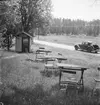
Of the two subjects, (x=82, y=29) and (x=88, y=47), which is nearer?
(x=88, y=47)

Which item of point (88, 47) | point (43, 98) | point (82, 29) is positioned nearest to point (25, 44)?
point (88, 47)

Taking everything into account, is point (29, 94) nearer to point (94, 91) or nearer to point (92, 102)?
point (92, 102)

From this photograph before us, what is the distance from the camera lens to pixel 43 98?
167 inches

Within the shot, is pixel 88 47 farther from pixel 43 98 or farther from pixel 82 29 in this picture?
pixel 82 29

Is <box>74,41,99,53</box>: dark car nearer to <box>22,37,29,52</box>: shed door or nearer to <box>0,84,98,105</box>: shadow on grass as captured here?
<box>22,37,29,52</box>: shed door

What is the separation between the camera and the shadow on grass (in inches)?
158

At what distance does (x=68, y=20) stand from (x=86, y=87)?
404 ft

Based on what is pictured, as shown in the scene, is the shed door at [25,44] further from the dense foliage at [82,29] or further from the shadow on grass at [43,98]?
the dense foliage at [82,29]

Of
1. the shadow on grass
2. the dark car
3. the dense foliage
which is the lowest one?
the dark car

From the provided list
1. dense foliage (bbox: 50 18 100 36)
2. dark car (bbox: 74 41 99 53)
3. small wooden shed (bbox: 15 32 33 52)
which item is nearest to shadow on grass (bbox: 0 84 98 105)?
small wooden shed (bbox: 15 32 33 52)

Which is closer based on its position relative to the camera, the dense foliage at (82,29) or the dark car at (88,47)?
the dark car at (88,47)

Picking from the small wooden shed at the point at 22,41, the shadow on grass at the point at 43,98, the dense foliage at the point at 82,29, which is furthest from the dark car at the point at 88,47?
the dense foliage at the point at 82,29

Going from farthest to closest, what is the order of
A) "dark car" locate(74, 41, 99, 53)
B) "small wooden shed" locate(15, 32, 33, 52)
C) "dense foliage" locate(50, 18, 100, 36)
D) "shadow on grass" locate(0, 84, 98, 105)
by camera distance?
1. "dense foliage" locate(50, 18, 100, 36)
2. "dark car" locate(74, 41, 99, 53)
3. "small wooden shed" locate(15, 32, 33, 52)
4. "shadow on grass" locate(0, 84, 98, 105)

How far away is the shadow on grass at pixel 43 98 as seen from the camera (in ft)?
13.2
